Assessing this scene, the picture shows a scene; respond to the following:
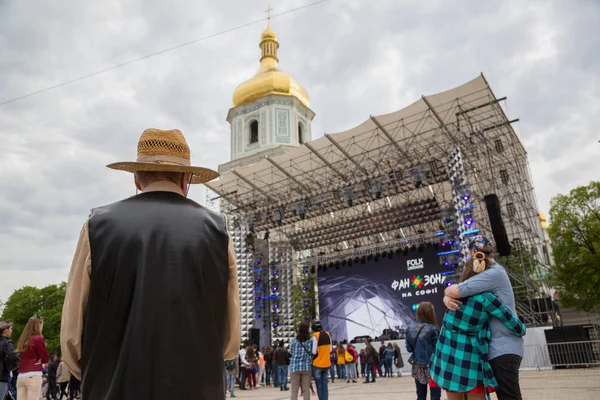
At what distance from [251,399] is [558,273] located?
20.9 meters

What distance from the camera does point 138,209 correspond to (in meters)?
1.85

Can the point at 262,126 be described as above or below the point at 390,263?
above

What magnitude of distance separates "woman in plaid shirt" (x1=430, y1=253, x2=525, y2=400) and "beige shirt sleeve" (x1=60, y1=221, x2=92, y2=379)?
2.59m

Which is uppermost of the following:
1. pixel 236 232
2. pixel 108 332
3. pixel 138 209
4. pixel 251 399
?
pixel 236 232

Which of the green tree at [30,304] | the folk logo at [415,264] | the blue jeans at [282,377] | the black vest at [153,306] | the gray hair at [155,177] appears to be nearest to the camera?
the black vest at [153,306]

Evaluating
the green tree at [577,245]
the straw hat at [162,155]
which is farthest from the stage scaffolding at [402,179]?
the straw hat at [162,155]

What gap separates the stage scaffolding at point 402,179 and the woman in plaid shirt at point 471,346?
14.8 m

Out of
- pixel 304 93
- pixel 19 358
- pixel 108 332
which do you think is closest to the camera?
pixel 108 332

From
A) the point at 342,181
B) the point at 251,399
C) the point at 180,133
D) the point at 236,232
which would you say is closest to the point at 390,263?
the point at 342,181

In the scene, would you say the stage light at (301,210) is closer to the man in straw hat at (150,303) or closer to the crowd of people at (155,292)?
the crowd of people at (155,292)

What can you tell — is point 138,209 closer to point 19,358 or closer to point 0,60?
point 19,358

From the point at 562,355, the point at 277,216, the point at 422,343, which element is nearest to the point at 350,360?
the point at 562,355

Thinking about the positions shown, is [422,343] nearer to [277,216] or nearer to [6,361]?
[6,361]

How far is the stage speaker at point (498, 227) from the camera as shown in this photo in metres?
15.2
